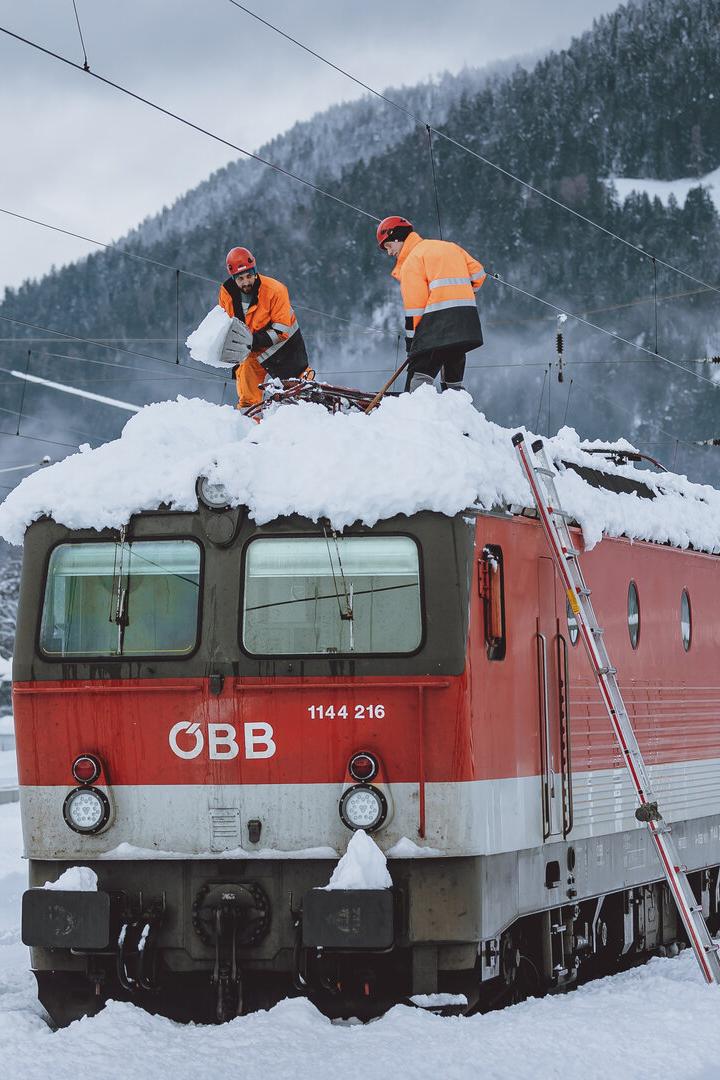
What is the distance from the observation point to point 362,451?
28.4ft

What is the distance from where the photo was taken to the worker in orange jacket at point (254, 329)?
11555mm

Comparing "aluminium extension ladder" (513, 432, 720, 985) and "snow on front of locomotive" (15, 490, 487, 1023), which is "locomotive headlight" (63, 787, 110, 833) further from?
"aluminium extension ladder" (513, 432, 720, 985)

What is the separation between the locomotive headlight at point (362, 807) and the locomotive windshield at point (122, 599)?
3.82ft

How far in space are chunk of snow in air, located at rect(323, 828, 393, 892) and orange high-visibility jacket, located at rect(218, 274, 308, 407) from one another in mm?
4244

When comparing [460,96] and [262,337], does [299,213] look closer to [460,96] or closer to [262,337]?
[460,96]

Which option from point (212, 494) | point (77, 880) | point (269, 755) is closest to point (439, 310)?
point (212, 494)

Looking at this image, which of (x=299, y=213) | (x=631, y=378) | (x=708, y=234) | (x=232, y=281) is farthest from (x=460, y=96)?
(x=232, y=281)

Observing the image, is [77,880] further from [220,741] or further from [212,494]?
[212,494]

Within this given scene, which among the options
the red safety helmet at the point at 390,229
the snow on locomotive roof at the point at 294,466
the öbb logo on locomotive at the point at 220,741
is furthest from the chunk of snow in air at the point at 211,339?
the öbb logo on locomotive at the point at 220,741

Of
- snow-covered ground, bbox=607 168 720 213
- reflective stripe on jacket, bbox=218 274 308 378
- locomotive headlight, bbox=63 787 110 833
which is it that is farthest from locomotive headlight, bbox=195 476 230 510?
snow-covered ground, bbox=607 168 720 213

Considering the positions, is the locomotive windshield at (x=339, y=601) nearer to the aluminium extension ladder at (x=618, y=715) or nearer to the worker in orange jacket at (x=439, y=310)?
the aluminium extension ladder at (x=618, y=715)

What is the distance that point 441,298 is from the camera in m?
10.2

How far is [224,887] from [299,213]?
541 feet

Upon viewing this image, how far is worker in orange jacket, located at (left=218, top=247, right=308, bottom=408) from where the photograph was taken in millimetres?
11555
